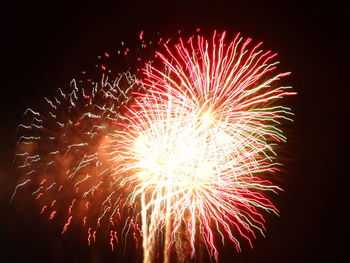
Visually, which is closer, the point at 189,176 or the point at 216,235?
the point at 189,176

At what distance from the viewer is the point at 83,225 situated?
43.1ft

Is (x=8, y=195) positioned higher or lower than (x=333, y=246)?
higher

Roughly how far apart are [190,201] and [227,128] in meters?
1.88

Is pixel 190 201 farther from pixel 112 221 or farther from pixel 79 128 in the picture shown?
pixel 112 221

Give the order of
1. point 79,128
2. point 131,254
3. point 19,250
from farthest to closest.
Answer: point 19,250 < point 131,254 < point 79,128

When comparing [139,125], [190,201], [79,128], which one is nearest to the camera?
[190,201]

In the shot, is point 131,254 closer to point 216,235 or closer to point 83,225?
point 83,225

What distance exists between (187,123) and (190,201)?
1.77 m

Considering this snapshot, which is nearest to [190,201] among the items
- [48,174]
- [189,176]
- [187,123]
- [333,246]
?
[189,176]

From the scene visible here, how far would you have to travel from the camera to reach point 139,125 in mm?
8469

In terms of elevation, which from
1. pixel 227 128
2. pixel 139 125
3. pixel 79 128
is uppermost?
pixel 79 128

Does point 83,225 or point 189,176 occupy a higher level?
point 83,225

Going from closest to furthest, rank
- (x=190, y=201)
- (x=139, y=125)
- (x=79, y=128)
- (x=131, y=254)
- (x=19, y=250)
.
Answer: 1. (x=190, y=201)
2. (x=139, y=125)
3. (x=79, y=128)
4. (x=131, y=254)
5. (x=19, y=250)

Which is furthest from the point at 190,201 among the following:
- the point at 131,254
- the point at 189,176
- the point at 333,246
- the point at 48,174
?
the point at 333,246
